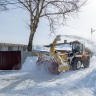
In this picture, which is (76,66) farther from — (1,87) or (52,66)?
(1,87)

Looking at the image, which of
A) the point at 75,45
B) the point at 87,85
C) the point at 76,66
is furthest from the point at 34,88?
the point at 75,45

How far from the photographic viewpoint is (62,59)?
11172mm

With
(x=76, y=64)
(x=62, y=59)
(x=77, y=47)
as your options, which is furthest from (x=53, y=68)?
(x=77, y=47)

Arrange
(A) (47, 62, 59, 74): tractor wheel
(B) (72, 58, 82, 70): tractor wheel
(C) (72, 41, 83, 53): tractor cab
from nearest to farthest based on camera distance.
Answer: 1. (A) (47, 62, 59, 74): tractor wheel
2. (B) (72, 58, 82, 70): tractor wheel
3. (C) (72, 41, 83, 53): tractor cab

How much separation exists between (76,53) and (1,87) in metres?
6.57

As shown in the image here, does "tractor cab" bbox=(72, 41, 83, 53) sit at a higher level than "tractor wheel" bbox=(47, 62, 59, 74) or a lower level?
higher

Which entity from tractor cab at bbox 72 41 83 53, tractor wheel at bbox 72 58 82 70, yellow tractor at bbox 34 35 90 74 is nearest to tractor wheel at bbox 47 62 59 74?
→ yellow tractor at bbox 34 35 90 74

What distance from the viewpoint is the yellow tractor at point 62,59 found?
10.6 m

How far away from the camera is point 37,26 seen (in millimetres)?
18094

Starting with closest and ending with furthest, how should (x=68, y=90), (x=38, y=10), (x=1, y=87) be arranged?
(x=68, y=90) < (x=1, y=87) < (x=38, y=10)

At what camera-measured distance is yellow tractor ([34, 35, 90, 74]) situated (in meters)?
10.6

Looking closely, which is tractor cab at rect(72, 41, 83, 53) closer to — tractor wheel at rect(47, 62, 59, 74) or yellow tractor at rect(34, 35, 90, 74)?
yellow tractor at rect(34, 35, 90, 74)

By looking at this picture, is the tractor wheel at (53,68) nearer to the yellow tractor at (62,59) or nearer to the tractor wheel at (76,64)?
the yellow tractor at (62,59)

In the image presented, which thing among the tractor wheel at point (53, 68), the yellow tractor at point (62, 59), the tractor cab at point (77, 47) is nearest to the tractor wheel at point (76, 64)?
the yellow tractor at point (62, 59)
